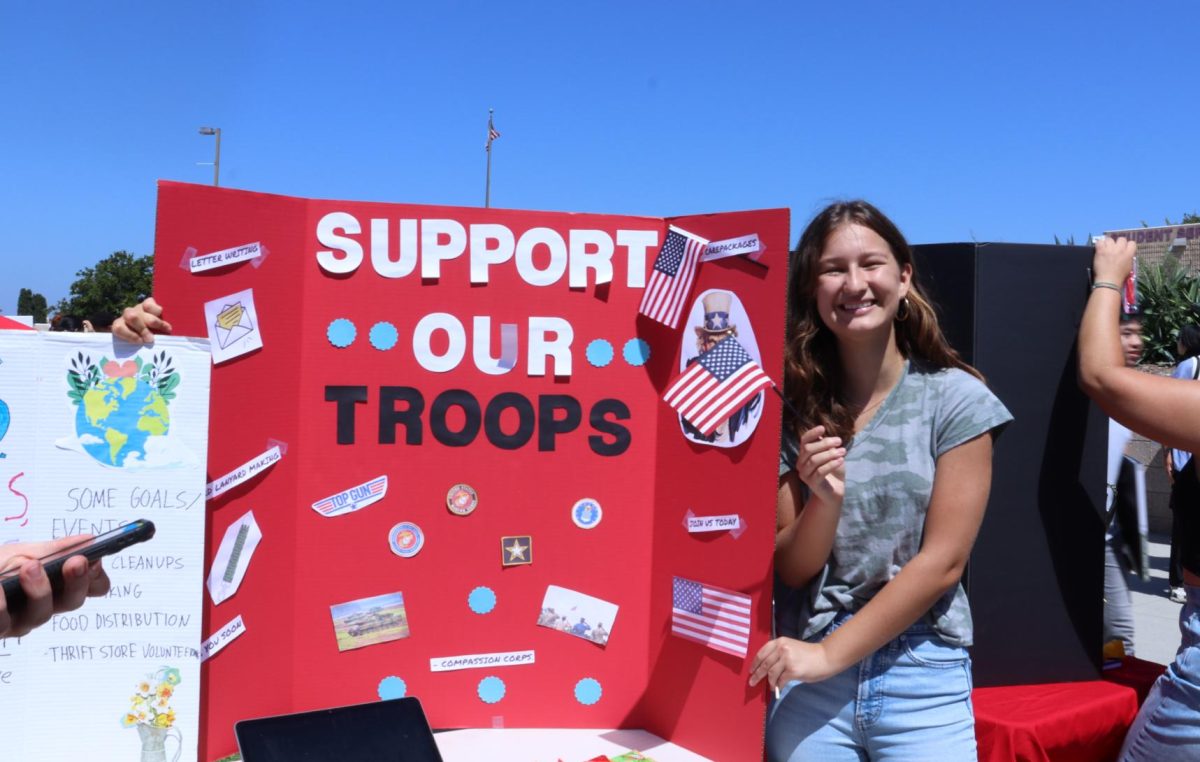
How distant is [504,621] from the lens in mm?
2908

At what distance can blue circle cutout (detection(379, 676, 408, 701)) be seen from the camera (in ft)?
9.36

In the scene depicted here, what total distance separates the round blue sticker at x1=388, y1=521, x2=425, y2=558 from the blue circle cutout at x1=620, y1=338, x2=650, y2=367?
870 mm

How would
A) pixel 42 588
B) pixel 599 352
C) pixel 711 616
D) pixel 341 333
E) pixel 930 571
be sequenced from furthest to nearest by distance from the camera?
pixel 599 352 → pixel 341 333 → pixel 711 616 → pixel 930 571 → pixel 42 588

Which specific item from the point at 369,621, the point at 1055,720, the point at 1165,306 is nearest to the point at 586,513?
the point at 369,621

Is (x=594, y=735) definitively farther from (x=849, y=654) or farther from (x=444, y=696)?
(x=849, y=654)

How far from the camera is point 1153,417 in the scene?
1.97m

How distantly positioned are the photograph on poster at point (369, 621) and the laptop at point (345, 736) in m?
0.44

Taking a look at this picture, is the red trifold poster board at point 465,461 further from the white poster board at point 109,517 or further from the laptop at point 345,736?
the laptop at point 345,736

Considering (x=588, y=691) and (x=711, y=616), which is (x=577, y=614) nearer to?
(x=588, y=691)

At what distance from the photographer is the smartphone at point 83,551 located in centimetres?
123

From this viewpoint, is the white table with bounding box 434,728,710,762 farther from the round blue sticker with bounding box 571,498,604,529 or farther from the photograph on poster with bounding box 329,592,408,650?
the round blue sticker with bounding box 571,498,604,529

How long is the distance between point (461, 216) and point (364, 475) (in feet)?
2.88

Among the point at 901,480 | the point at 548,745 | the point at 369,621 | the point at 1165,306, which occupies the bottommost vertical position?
the point at 548,745

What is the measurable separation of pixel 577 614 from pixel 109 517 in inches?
56.4
